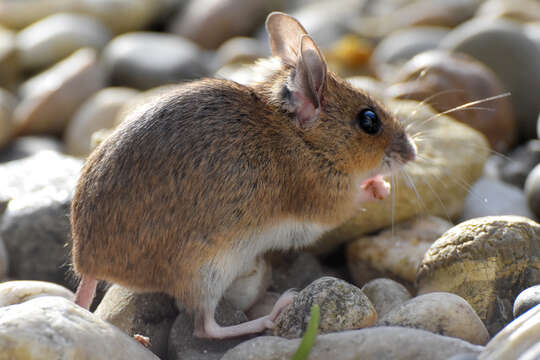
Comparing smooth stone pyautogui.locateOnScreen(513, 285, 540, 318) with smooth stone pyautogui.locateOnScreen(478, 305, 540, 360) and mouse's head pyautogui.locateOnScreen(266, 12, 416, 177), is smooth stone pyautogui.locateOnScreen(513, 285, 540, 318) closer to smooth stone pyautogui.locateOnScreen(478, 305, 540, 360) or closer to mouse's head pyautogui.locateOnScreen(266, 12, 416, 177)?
smooth stone pyautogui.locateOnScreen(478, 305, 540, 360)

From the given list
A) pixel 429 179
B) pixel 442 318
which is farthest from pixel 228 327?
pixel 429 179

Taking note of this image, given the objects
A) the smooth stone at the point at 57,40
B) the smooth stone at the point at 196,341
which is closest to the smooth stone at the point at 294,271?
the smooth stone at the point at 196,341

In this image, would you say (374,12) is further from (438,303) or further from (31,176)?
(438,303)

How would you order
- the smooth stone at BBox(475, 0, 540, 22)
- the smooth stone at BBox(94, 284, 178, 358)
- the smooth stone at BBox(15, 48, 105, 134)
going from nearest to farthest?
the smooth stone at BBox(94, 284, 178, 358), the smooth stone at BBox(15, 48, 105, 134), the smooth stone at BBox(475, 0, 540, 22)

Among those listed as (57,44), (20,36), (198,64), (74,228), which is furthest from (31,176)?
(20,36)

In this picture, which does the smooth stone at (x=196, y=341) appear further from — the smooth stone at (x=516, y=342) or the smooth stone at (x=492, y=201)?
the smooth stone at (x=492, y=201)

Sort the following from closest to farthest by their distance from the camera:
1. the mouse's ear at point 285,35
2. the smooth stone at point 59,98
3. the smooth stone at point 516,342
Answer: the smooth stone at point 516,342 < the mouse's ear at point 285,35 < the smooth stone at point 59,98

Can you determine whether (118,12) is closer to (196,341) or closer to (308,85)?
(308,85)

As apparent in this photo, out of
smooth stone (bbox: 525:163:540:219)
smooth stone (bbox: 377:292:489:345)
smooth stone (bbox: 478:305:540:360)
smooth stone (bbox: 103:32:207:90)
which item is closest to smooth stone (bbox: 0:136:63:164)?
smooth stone (bbox: 103:32:207:90)
